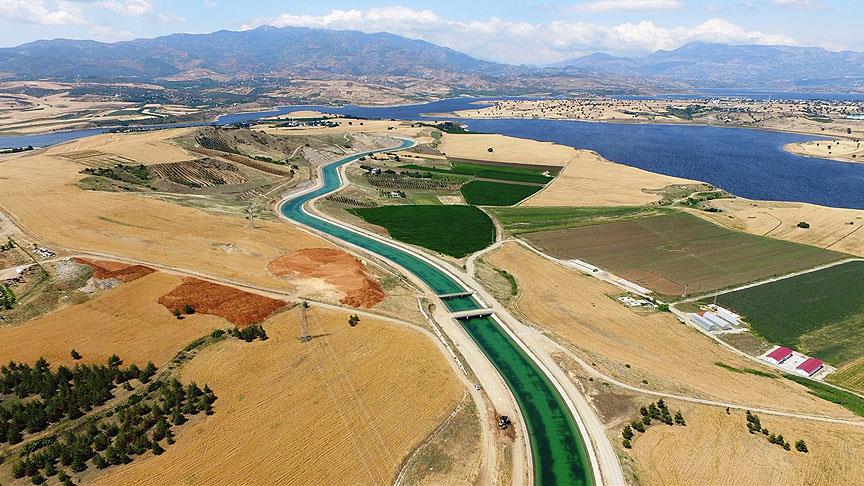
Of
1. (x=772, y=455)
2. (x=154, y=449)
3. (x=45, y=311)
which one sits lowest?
(x=772, y=455)

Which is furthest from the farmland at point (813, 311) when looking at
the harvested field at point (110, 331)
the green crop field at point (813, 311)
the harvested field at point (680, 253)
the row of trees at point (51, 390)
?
the row of trees at point (51, 390)

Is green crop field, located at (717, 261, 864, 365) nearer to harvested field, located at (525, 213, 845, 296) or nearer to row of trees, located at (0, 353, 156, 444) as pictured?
harvested field, located at (525, 213, 845, 296)

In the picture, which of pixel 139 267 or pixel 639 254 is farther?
pixel 639 254

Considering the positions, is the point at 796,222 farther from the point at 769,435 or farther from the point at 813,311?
the point at 769,435

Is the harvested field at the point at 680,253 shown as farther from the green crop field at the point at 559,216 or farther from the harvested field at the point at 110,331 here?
the harvested field at the point at 110,331

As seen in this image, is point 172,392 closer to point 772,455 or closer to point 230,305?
point 230,305

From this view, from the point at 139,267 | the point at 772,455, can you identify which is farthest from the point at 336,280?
the point at 772,455

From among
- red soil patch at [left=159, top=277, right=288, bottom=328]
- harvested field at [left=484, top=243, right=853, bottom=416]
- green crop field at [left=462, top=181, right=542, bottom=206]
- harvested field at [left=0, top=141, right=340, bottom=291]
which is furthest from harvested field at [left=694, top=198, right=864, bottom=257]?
red soil patch at [left=159, top=277, right=288, bottom=328]
